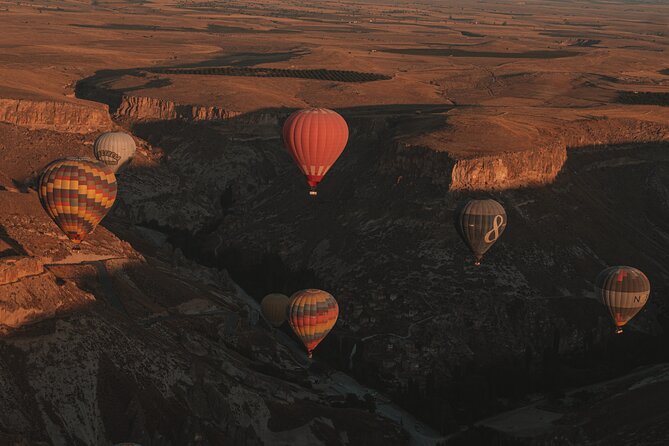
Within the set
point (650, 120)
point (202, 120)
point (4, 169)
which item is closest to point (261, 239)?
point (4, 169)

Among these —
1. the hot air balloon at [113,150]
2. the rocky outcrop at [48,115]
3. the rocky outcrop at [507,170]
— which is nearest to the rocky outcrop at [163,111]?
the rocky outcrop at [48,115]

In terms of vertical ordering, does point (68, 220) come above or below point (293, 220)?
above

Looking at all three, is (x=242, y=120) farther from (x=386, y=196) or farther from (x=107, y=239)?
(x=107, y=239)

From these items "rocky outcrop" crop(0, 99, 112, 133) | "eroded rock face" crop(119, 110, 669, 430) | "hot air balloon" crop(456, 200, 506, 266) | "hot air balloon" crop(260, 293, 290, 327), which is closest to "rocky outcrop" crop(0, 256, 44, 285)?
"hot air balloon" crop(260, 293, 290, 327)

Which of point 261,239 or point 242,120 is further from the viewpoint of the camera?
point 242,120

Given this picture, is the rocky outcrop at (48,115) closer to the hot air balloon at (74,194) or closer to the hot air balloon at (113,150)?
the hot air balloon at (113,150)

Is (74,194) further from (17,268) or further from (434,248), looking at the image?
(434,248)
